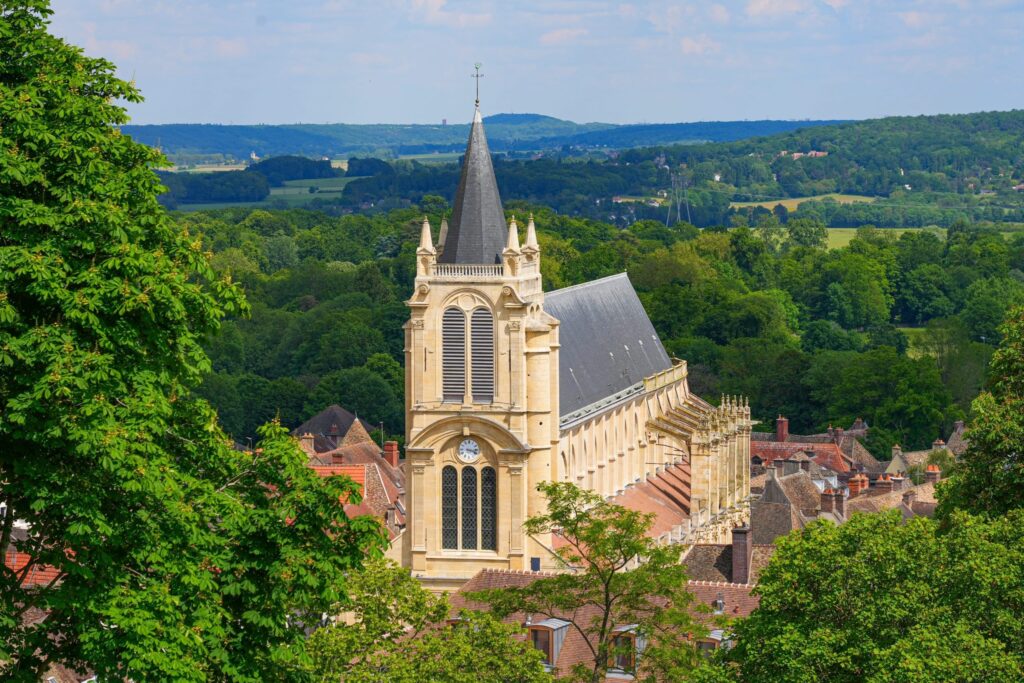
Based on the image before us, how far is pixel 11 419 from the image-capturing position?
91.1 ft

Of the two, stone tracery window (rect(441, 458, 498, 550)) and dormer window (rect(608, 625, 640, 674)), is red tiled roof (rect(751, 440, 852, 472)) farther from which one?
dormer window (rect(608, 625, 640, 674))

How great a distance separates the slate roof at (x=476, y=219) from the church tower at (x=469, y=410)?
64mm


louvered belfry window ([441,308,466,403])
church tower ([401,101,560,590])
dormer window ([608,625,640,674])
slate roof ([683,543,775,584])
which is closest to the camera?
dormer window ([608,625,640,674])

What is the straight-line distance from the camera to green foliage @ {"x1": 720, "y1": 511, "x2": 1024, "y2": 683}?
37.2 meters

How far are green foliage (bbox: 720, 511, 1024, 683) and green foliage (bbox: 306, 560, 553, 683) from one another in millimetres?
4235

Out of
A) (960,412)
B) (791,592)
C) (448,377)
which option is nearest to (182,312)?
(791,592)

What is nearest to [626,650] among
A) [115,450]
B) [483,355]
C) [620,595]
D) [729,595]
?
[620,595]

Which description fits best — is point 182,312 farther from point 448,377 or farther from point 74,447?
point 448,377

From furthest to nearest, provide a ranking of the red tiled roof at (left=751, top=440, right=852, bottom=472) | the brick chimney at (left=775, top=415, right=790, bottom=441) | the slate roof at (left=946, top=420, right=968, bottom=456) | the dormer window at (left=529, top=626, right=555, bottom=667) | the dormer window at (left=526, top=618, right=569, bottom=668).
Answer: the brick chimney at (left=775, top=415, right=790, bottom=441) → the red tiled roof at (left=751, top=440, right=852, bottom=472) → the slate roof at (left=946, top=420, right=968, bottom=456) → the dormer window at (left=529, top=626, right=555, bottom=667) → the dormer window at (left=526, top=618, right=569, bottom=668)

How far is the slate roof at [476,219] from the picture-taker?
69.8 m

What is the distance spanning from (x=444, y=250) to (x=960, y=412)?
5960cm

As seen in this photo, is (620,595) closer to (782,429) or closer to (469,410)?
(469,410)

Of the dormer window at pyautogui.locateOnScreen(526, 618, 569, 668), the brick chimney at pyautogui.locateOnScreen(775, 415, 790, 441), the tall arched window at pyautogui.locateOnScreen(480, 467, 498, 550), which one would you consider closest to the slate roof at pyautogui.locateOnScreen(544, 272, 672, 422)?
the tall arched window at pyautogui.locateOnScreen(480, 467, 498, 550)

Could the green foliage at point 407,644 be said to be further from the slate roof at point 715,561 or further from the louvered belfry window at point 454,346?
the louvered belfry window at point 454,346
